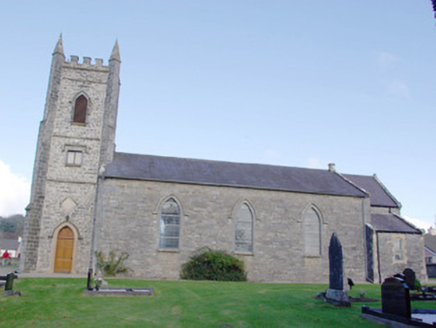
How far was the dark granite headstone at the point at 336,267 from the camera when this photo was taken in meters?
13.5

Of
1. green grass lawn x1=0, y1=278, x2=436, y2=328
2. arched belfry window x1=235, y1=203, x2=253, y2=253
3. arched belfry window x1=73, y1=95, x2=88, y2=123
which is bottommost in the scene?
green grass lawn x1=0, y1=278, x2=436, y2=328

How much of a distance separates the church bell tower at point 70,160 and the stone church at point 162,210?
6 cm

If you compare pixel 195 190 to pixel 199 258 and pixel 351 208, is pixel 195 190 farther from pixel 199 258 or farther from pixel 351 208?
pixel 351 208

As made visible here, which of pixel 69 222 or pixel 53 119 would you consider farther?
pixel 53 119

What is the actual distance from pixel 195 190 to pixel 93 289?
1151 cm

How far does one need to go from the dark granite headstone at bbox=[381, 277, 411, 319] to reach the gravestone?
2505 millimetres

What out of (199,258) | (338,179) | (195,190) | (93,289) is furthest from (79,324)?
(338,179)

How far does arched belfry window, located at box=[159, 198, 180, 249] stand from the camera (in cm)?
2414

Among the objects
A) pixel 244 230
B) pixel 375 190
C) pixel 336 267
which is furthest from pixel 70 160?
pixel 375 190

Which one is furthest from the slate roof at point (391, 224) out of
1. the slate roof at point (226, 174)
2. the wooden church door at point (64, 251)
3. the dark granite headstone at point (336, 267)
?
the wooden church door at point (64, 251)

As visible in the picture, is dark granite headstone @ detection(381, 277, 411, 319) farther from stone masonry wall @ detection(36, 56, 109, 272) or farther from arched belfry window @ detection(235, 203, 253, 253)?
stone masonry wall @ detection(36, 56, 109, 272)

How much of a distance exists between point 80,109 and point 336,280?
1968 cm

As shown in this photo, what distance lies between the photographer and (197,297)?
14430mm

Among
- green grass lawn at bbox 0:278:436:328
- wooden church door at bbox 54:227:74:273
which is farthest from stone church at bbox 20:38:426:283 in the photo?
green grass lawn at bbox 0:278:436:328
